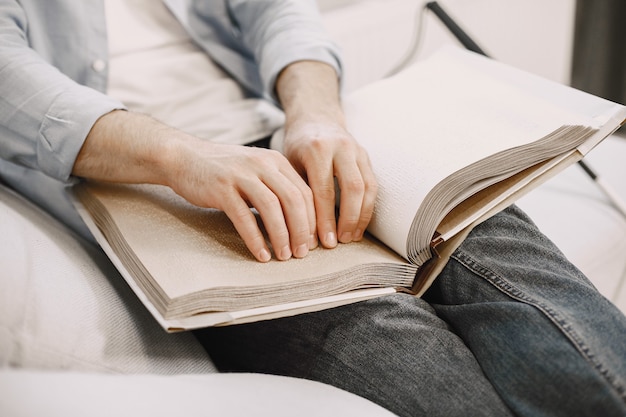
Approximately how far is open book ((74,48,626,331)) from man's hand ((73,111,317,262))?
0.09 feet

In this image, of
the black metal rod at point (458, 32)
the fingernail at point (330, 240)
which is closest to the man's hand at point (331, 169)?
the fingernail at point (330, 240)

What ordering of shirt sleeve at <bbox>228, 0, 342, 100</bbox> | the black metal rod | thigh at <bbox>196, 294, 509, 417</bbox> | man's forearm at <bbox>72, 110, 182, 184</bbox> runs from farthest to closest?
1. the black metal rod
2. shirt sleeve at <bbox>228, 0, 342, 100</bbox>
3. man's forearm at <bbox>72, 110, 182, 184</bbox>
4. thigh at <bbox>196, 294, 509, 417</bbox>

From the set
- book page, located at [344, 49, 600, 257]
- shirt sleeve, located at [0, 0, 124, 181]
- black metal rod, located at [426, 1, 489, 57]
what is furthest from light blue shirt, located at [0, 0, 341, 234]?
black metal rod, located at [426, 1, 489, 57]

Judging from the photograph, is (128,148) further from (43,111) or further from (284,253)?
(284,253)

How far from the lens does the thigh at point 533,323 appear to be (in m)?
0.53

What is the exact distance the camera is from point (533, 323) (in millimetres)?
580

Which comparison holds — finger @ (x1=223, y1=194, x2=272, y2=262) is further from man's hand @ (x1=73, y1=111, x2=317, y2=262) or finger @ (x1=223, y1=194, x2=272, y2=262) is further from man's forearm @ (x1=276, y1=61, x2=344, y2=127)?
man's forearm @ (x1=276, y1=61, x2=344, y2=127)

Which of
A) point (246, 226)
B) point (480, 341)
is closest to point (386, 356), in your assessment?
point (480, 341)

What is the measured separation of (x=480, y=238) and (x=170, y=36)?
623 millimetres

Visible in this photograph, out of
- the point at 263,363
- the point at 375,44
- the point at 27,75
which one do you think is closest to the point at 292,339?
the point at 263,363

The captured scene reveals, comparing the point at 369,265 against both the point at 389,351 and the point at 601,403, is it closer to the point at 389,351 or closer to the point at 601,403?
the point at 389,351

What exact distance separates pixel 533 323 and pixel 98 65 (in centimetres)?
68

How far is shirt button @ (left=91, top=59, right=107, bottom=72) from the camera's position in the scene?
2.89ft

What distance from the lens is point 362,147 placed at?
0.76m
